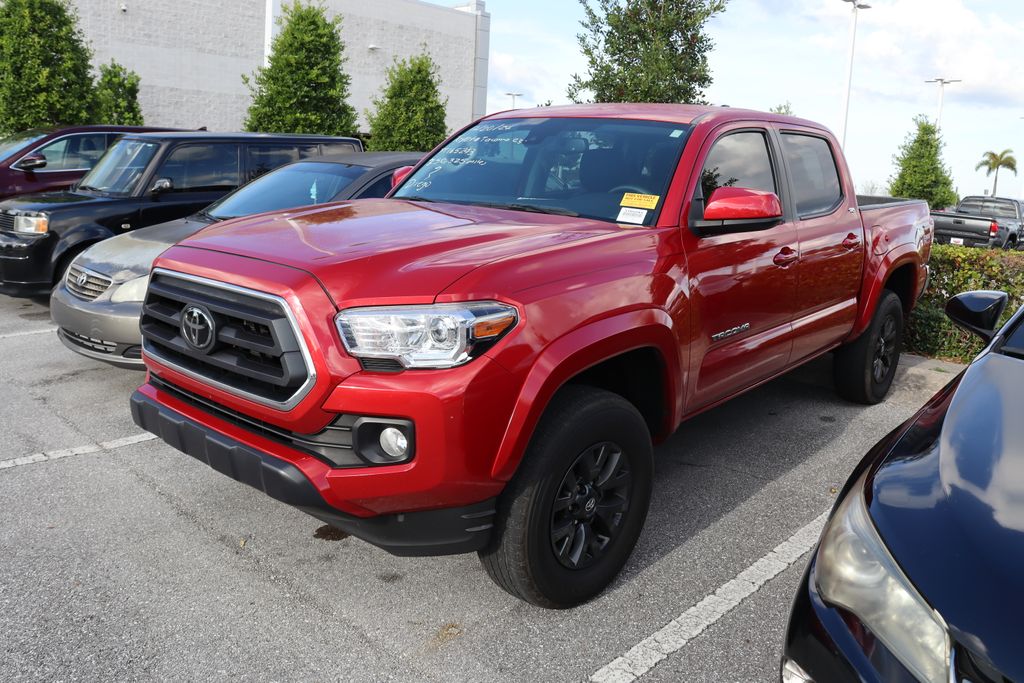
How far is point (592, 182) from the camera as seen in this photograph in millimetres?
3713

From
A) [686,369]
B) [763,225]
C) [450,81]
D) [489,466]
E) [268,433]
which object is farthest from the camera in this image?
[450,81]

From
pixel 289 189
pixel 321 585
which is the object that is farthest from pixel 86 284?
pixel 321 585

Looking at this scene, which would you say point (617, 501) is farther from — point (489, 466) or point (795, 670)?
point (795, 670)

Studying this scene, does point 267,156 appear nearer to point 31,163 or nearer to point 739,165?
point 31,163

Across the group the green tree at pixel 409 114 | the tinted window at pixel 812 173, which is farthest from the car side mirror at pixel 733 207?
the green tree at pixel 409 114

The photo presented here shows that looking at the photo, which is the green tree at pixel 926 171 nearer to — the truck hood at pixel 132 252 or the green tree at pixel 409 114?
the green tree at pixel 409 114

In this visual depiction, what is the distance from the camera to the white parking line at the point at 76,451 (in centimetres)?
427

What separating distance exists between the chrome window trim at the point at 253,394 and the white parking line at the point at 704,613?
1.29 m

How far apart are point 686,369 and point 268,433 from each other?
1649 millimetres

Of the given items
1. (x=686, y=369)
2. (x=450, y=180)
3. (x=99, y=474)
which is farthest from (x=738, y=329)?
(x=99, y=474)

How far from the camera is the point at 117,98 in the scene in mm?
18453

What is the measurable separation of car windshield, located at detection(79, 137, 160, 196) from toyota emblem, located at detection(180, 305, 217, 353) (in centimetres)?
540

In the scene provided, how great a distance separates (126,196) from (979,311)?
699cm

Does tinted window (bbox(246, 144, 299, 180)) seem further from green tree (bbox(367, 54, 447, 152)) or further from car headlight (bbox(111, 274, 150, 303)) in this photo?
green tree (bbox(367, 54, 447, 152))
